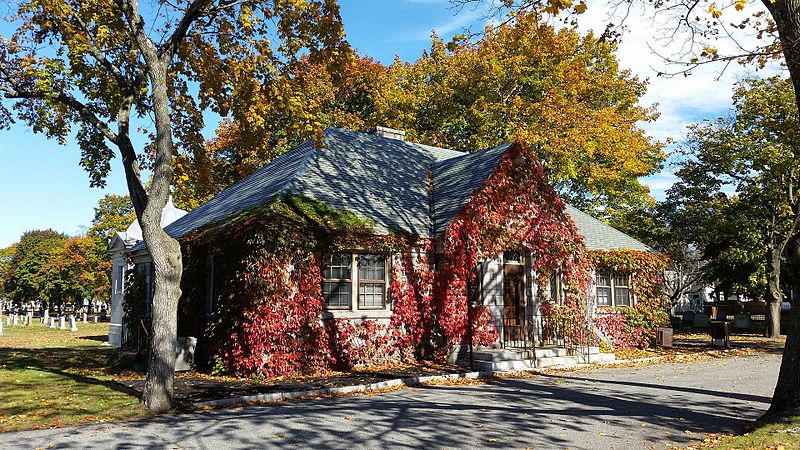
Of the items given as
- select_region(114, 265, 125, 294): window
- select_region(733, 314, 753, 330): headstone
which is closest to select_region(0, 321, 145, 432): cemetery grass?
select_region(114, 265, 125, 294): window

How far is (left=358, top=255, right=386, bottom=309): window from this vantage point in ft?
54.4

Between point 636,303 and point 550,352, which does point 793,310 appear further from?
point 636,303

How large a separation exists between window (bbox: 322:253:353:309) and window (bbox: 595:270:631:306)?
10.7 metres

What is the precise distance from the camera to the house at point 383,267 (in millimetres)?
14828

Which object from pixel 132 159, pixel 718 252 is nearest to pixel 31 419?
pixel 132 159

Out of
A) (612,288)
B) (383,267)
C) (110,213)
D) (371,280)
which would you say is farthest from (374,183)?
(110,213)

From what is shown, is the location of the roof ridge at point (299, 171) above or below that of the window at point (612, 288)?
above

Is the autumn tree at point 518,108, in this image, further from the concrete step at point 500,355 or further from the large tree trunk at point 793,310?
the large tree trunk at point 793,310

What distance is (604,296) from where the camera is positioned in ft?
73.5

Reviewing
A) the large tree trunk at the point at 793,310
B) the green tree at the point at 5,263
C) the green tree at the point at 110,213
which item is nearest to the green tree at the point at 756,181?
the large tree trunk at the point at 793,310

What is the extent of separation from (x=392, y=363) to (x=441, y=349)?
65.1 inches

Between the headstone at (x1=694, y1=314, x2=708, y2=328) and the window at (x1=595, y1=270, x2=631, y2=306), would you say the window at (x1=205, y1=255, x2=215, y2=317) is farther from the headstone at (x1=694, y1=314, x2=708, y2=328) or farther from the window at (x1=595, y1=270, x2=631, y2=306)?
the headstone at (x1=694, y1=314, x2=708, y2=328)

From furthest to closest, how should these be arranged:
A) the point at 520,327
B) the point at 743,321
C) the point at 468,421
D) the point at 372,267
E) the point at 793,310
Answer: the point at 743,321, the point at 520,327, the point at 372,267, the point at 468,421, the point at 793,310

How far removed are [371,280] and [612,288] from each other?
35.3ft
